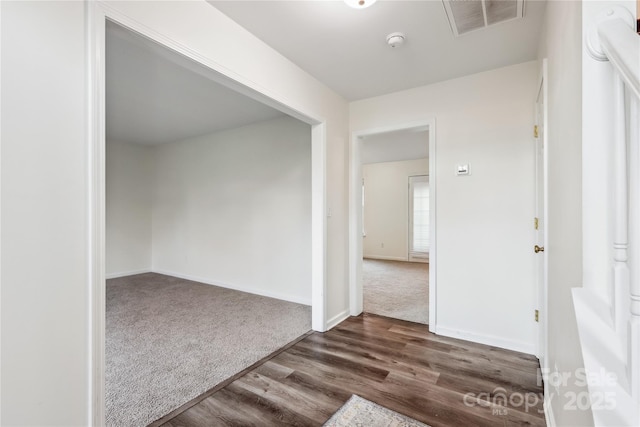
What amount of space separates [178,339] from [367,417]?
1.94m

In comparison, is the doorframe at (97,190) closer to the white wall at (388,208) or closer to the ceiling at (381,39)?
the ceiling at (381,39)

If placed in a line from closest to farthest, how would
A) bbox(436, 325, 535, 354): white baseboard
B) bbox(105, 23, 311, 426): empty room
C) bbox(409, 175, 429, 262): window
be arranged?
1. bbox(105, 23, 311, 426): empty room
2. bbox(436, 325, 535, 354): white baseboard
3. bbox(409, 175, 429, 262): window

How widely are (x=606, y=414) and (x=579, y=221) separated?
0.70 metres

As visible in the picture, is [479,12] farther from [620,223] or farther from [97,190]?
[97,190]

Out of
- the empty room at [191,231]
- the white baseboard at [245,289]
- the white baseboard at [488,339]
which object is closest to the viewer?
the empty room at [191,231]

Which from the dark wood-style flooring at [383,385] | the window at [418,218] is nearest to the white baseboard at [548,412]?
the dark wood-style flooring at [383,385]

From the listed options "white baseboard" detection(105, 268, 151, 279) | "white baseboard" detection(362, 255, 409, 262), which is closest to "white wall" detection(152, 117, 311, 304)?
"white baseboard" detection(105, 268, 151, 279)

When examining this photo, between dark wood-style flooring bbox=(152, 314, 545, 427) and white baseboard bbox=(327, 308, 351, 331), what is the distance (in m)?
0.29

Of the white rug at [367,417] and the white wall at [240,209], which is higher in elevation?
the white wall at [240,209]

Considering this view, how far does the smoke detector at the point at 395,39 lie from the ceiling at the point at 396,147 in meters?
2.31

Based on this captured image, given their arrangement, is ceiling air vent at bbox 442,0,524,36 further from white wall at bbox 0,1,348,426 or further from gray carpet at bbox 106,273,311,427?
gray carpet at bbox 106,273,311,427

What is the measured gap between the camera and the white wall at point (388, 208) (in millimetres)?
7457

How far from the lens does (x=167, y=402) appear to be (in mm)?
1872

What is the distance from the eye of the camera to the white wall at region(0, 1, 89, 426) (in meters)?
1.08
